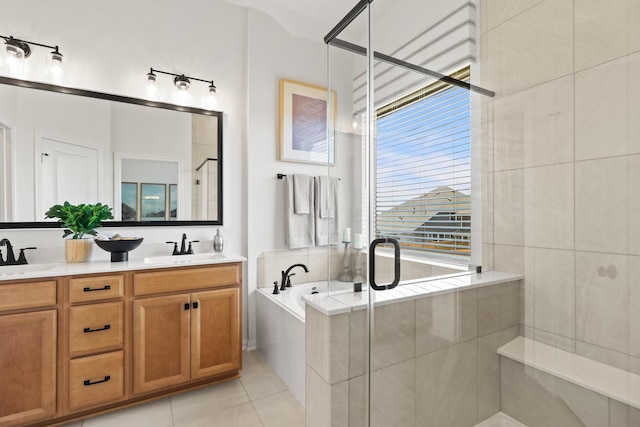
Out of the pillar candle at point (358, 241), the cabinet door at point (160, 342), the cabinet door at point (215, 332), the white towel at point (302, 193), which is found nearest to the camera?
the pillar candle at point (358, 241)

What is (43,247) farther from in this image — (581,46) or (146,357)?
(581,46)

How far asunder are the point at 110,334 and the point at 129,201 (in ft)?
3.03

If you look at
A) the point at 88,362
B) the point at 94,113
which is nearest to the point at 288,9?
the point at 94,113

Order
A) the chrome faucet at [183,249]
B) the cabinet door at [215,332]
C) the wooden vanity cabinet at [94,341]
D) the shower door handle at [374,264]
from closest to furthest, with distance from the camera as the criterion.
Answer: the shower door handle at [374,264]
the wooden vanity cabinet at [94,341]
the cabinet door at [215,332]
the chrome faucet at [183,249]

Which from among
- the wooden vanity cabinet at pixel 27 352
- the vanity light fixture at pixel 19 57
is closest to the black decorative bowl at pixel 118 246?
the wooden vanity cabinet at pixel 27 352

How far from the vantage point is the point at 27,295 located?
1.60 meters

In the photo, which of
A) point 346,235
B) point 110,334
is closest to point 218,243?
point 110,334

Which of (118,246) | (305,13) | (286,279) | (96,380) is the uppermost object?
(305,13)

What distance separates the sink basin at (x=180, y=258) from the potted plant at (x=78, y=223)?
1.17ft

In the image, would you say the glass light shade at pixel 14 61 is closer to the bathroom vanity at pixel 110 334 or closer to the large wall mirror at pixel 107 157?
the large wall mirror at pixel 107 157

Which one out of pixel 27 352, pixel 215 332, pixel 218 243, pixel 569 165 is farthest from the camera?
pixel 218 243

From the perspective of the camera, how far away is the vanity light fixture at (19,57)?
194 cm

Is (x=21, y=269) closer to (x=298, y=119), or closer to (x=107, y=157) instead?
(x=107, y=157)

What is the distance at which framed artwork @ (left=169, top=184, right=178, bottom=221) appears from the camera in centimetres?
241
